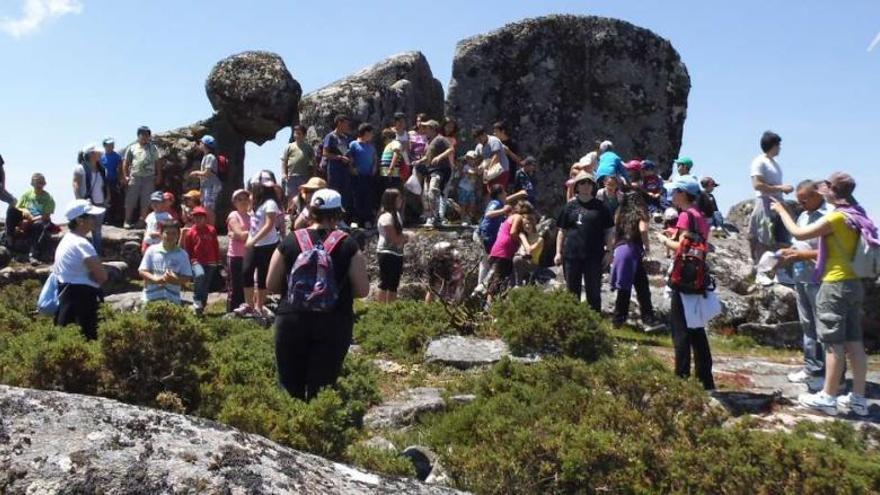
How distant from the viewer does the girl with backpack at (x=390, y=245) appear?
12398 mm

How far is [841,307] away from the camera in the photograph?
8.09 m

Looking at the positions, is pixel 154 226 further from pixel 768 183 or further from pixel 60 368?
pixel 768 183

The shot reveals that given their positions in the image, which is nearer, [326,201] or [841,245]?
[326,201]

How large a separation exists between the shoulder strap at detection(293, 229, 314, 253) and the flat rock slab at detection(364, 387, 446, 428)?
1914 mm

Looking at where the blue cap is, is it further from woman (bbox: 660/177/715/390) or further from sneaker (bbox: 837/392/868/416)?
sneaker (bbox: 837/392/868/416)

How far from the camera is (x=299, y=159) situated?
16.3 metres

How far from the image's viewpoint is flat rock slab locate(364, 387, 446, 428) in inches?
297

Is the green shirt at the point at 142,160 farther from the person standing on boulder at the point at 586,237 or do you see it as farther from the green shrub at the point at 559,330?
A: the green shrub at the point at 559,330

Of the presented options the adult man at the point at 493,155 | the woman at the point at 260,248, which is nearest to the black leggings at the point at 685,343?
the woman at the point at 260,248

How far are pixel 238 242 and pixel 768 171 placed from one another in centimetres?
713

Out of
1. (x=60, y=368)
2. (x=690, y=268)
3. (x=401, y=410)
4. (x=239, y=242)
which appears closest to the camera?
(x=60, y=368)

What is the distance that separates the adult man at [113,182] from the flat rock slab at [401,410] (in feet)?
37.9

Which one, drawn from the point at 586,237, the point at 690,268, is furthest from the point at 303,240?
the point at 586,237

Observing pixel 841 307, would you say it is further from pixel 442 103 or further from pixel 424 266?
pixel 442 103
